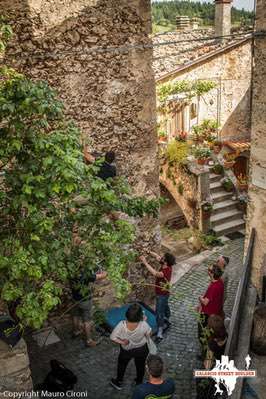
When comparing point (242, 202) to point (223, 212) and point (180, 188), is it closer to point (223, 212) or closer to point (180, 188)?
point (223, 212)

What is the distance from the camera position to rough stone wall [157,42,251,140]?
51.6ft

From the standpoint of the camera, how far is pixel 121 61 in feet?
24.4

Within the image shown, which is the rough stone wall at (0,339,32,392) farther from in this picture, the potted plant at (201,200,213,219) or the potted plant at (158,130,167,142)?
the potted plant at (158,130,167,142)

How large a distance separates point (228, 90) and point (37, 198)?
14095 mm

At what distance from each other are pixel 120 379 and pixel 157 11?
18083mm

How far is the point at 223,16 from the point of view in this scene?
15859mm

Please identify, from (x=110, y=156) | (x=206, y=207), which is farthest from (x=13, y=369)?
(x=206, y=207)

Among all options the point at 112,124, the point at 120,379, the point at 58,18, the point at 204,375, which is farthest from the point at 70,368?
the point at 58,18

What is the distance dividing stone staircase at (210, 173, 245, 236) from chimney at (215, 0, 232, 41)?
6.50 metres

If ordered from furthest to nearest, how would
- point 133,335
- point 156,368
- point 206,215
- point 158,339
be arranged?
point 206,215 → point 158,339 → point 133,335 → point 156,368

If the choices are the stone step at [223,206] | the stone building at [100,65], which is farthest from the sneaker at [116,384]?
the stone step at [223,206]

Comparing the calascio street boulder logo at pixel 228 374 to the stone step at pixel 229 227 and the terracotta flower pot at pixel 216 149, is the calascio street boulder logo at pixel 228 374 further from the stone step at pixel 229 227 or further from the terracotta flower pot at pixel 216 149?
the terracotta flower pot at pixel 216 149

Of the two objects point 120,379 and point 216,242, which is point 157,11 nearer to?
point 216,242

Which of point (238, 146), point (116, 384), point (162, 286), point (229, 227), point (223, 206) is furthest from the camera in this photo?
point (238, 146)
